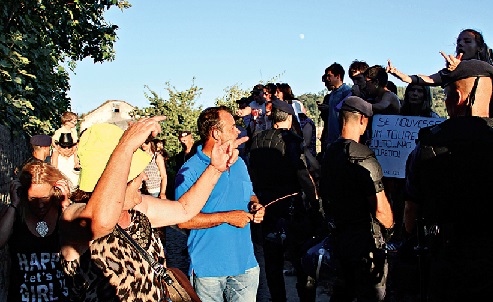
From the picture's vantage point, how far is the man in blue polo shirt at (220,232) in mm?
4137

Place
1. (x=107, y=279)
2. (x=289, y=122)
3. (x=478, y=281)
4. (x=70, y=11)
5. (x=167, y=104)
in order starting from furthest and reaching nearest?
1. (x=167, y=104)
2. (x=70, y=11)
3. (x=289, y=122)
4. (x=478, y=281)
5. (x=107, y=279)

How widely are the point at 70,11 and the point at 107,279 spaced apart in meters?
13.3


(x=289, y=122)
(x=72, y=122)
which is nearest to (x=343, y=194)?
(x=289, y=122)

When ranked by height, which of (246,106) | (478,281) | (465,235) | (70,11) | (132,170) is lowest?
(478,281)

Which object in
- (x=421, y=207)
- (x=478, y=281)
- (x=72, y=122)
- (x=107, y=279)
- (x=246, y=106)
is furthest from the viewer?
(x=246, y=106)

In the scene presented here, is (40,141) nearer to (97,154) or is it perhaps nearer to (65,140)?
(65,140)

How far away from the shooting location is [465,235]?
3.17 m

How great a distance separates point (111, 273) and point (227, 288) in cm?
166

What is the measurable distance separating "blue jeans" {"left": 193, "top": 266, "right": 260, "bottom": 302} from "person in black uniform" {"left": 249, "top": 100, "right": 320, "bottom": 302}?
171cm

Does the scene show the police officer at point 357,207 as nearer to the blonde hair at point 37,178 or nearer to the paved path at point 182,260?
A: the blonde hair at point 37,178

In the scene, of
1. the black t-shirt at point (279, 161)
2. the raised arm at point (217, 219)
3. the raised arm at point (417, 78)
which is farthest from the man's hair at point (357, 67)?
the raised arm at point (217, 219)

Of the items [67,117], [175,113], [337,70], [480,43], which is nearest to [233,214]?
[480,43]

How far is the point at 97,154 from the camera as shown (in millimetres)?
2797

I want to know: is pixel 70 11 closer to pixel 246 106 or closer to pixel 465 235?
pixel 246 106
